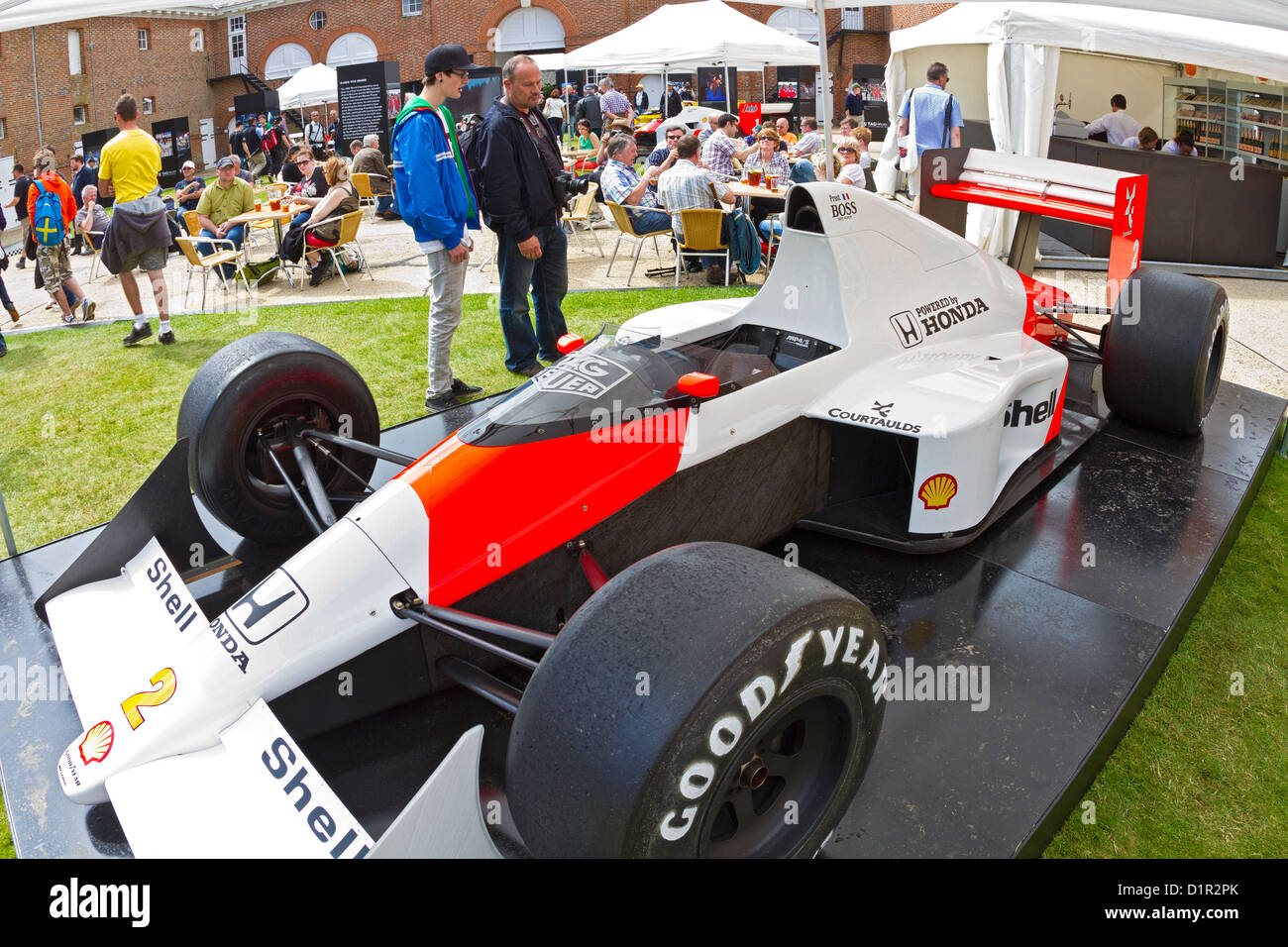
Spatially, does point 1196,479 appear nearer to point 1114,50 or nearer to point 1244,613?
point 1244,613

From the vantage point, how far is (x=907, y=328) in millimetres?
4250

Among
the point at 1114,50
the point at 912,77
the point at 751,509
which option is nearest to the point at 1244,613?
the point at 751,509

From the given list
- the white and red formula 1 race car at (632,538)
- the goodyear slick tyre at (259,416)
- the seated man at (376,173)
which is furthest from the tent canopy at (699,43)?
the goodyear slick tyre at (259,416)

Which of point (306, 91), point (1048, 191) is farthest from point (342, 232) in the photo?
point (306, 91)

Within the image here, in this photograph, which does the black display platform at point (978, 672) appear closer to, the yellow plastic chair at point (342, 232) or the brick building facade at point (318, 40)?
the yellow plastic chair at point (342, 232)

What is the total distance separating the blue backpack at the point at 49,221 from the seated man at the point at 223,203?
6.79ft

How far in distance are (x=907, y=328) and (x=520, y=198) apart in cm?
257

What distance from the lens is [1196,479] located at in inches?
177

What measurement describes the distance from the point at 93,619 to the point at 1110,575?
344cm

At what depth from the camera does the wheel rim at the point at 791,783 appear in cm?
244

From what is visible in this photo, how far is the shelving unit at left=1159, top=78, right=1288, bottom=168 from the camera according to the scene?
Result: 1049 cm

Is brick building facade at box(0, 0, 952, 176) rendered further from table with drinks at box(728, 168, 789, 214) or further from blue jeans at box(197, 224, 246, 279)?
blue jeans at box(197, 224, 246, 279)

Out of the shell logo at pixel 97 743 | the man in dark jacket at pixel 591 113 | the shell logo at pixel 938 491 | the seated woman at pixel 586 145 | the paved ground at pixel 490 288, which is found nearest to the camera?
the shell logo at pixel 97 743

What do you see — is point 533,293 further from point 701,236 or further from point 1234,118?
point 1234,118
